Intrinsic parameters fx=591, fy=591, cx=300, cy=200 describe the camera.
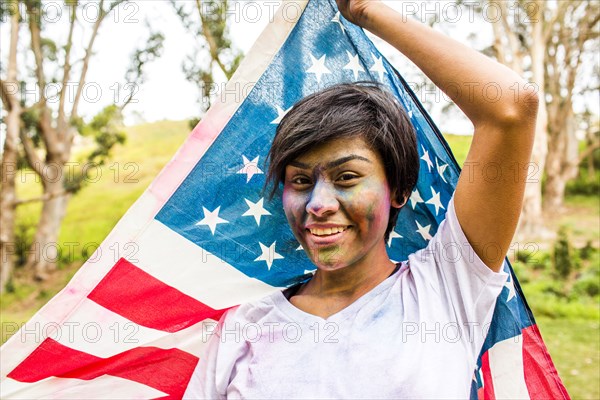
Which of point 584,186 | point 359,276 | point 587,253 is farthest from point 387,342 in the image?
point 584,186

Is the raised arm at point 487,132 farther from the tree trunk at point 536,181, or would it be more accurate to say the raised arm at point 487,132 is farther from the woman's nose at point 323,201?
the tree trunk at point 536,181

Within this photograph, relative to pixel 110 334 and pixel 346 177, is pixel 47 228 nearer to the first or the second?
pixel 110 334

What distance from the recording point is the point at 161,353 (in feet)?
6.61

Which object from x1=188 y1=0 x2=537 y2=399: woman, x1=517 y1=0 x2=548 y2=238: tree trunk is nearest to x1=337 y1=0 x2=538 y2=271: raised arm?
x1=188 y1=0 x2=537 y2=399: woman

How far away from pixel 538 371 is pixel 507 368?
0.11 m

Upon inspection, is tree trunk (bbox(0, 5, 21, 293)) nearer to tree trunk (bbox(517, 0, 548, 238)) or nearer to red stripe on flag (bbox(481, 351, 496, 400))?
tree trunk (bbox(517, 0, 548, 238))

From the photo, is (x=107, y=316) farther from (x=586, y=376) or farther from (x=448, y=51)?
(x=586, y=376)

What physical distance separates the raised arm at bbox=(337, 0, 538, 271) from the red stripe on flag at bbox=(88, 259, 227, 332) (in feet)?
3.17

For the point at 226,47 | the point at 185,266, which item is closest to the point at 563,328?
the point at 185,266

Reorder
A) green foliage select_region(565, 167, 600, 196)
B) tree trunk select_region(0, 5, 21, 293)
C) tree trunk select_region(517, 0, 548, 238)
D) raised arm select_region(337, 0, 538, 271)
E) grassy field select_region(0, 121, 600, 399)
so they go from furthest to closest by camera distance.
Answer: green foliage select_region(565, 167, 600, 196)
tree trunk select_region(517, 0, 548, 238)
tree trunk select_region(0, 5, 21, 293)
grassy field select_region(0, 121, 600, 399)
raised arm select_region(337, 0, 538, 271)

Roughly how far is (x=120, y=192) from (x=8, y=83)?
260 inches

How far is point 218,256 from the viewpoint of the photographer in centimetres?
208

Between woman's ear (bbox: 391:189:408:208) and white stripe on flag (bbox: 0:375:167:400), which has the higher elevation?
woman's ear (bbox: 391:189:408:208)

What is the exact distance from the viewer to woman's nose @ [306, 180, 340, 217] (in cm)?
153
